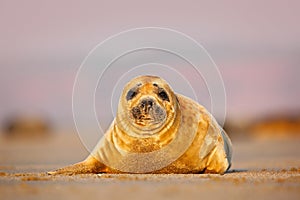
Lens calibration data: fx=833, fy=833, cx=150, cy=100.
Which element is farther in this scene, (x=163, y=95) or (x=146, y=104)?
(x=163, y=95)

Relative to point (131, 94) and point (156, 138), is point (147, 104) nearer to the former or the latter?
point (131, 94)

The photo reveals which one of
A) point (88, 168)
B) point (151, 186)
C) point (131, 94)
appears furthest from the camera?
point (88, 168)

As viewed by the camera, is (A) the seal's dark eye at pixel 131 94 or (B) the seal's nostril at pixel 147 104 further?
(A) the seal's dark eye at pixel 131 94

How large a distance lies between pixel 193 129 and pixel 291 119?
42125 mm

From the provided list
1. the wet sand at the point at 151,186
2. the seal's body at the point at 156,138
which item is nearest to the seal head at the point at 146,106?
the seal's body at the point at 156,138

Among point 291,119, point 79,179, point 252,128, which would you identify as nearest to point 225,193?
point 79,179

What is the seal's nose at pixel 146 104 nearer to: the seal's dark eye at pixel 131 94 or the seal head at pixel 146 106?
the seal head at pixel 146 106

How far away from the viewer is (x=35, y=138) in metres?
51.6

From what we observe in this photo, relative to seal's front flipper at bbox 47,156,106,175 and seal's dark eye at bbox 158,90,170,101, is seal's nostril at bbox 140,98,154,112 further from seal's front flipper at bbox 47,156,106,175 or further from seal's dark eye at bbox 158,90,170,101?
seal's front flipper at bbox 47,156,106,175

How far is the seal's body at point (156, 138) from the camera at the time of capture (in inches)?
489

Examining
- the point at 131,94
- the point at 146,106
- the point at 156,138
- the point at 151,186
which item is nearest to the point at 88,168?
the point at 156,138

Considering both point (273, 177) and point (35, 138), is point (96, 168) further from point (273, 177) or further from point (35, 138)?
point (35, 138)

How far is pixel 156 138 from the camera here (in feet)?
41.5

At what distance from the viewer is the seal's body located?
12.4 metres
